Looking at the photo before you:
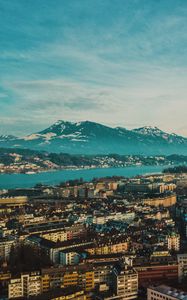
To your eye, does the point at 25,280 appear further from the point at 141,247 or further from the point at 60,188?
the point at 60,188

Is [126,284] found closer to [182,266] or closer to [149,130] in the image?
[182,266]

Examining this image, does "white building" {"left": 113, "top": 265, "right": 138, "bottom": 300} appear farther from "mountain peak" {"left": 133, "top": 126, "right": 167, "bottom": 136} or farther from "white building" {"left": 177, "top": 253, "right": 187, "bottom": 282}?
"mountain peak" {"left": 133, "top": 126, "right": 167, "bottom": 136}

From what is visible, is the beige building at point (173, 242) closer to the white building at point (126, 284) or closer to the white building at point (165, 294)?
the white building at point (126, 284)

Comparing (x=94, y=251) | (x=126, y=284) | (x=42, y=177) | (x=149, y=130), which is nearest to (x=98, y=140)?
(x=149, y=130)

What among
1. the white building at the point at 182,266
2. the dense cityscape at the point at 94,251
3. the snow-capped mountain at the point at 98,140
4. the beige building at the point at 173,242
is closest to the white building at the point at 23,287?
the dense cityscape at the point at 94,251

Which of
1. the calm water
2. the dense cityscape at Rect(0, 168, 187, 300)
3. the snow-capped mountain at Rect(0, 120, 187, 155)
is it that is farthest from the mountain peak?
the dense cityscape at Rect(0, 168, 187, 300)

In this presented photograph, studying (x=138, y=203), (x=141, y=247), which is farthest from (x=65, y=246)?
(x=138, y=203)

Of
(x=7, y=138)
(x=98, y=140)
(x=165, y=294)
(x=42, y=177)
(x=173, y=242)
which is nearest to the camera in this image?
(x=165, y=294)
